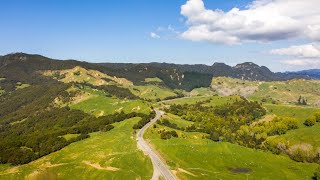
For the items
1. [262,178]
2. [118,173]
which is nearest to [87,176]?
[118,173]

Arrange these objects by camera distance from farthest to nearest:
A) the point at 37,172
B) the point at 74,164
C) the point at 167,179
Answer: the point at 74,164 < the point at 37,172 < the point at 167,179

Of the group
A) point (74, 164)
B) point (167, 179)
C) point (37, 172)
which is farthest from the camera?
point (74, 164)

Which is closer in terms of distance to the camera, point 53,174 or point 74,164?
point 53,174

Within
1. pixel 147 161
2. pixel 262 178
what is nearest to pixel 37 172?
pixel 147 161

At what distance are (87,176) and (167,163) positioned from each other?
46.3 m

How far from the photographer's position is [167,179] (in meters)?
170

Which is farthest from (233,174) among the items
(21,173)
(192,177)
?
(21,173)

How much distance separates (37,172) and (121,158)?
46.6 m

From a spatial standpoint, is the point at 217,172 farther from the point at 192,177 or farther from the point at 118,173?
the point at 118,173

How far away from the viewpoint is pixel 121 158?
200 meters

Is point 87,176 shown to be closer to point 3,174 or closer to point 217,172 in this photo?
point 3,174

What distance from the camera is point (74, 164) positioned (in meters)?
196

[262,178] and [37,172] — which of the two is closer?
[37,172]

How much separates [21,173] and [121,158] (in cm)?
5484
